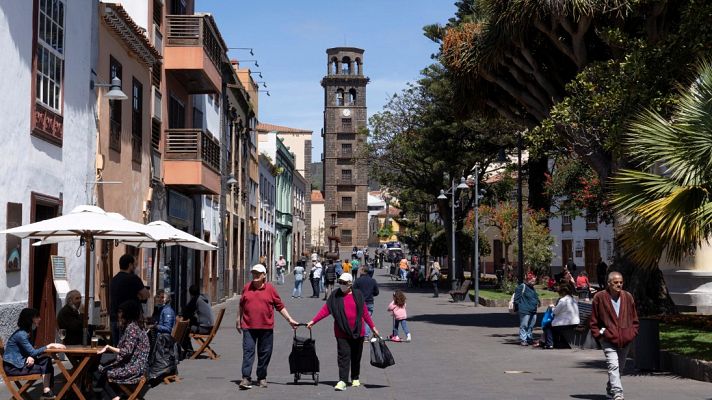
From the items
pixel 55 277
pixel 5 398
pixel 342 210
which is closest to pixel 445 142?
pixel 55 277

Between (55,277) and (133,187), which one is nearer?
(55,277)

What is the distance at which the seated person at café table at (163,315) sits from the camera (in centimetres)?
1466

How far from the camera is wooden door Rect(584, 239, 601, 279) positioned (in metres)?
57.7

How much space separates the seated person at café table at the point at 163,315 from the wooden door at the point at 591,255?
45662mm

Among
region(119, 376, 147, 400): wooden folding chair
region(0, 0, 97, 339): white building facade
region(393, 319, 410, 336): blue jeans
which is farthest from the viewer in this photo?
region(393, 319, 410, 336): blue jeans

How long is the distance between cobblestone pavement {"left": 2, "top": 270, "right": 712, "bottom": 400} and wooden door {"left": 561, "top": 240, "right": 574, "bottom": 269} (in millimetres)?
39688

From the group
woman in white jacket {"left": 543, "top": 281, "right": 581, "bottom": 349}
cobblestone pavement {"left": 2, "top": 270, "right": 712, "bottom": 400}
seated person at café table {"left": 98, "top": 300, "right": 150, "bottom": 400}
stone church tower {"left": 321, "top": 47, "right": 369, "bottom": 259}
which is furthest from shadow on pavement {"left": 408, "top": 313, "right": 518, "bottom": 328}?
stone church tower {"left": 321, "top": 47, "right": 369, "bottom": 259}

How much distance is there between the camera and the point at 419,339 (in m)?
21.2

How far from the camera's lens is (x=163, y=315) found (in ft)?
48.6

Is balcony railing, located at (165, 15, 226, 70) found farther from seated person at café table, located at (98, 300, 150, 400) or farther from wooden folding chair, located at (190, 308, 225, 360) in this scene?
seated person at café table, located at (98, 300, 150, 400)

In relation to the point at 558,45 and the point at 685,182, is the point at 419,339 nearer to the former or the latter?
the point at 558,45

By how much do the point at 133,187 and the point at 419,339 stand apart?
7369mm

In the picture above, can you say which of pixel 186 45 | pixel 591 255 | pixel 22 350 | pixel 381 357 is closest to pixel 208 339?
pixel 381 357

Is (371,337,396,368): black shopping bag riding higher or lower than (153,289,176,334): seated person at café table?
lower
